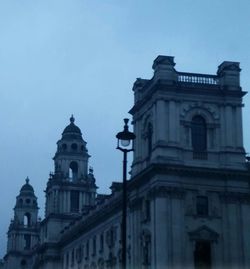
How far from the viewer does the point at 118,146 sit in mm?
31812

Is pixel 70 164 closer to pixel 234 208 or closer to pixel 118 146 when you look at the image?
pixel 234 208

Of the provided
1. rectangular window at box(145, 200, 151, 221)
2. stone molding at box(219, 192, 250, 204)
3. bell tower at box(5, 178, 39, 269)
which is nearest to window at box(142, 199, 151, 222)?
rectangular window at box(145, 200, 151, 221)

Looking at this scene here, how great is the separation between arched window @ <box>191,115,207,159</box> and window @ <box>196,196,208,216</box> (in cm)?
358

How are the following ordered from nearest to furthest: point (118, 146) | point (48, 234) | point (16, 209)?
point (118, 146) < point (48, 234) < point (16, 209)

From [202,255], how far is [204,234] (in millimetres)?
1681

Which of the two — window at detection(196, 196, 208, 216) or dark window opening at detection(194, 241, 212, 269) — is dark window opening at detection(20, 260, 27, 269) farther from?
dark window opening at detection(194, 241, 212, 269)

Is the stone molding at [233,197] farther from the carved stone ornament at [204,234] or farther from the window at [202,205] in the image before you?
the carved stone ornament at [204,234]

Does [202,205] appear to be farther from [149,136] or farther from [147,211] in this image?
[149,136]

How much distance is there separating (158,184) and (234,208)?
659 centimetres

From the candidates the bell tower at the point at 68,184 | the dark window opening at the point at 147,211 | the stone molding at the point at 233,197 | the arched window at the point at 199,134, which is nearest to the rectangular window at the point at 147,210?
the dark window opening at the point at 147,211

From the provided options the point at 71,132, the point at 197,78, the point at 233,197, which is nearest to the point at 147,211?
the point at 233,197

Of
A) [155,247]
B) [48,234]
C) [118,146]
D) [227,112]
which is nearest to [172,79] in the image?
[227,112]

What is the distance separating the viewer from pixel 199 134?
A: 63.2 meters

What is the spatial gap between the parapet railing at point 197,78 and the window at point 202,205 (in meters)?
9.72
